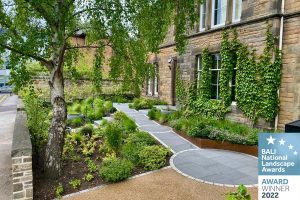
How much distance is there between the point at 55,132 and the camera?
579cm

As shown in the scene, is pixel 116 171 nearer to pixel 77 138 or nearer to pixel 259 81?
pixel 77 138

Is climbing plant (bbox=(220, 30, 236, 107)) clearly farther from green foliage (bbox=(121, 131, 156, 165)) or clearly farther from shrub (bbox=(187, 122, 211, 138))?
green foliage (bbox=(121, 131, 156, 165))

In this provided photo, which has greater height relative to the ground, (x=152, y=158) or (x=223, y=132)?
(x=223, y=132)

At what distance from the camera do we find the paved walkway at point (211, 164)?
580cm

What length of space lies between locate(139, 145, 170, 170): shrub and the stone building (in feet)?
6.42

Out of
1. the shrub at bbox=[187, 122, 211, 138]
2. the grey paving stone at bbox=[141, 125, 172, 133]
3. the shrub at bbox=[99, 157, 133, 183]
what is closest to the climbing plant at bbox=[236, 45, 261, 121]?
the shrub at bbox=[187, 122, 211, 138]

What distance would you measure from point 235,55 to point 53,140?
7.81 meters

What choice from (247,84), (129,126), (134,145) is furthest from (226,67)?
(134,145)

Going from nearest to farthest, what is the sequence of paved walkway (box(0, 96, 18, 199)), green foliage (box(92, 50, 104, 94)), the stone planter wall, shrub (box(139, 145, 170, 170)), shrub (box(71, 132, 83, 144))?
the stone planter wall < paved walkway (box(0, 96, 18, 199)) < green foliage (box(92, 50, 104, 94)) < shrub (box(139, 145, 170, 170)) < shrub (box(71, 132, 83, 144))

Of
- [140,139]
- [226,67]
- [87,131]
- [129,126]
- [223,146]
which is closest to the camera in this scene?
[140,139]

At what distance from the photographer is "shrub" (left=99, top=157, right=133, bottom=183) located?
5625 mm

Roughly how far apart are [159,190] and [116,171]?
43.8 inches

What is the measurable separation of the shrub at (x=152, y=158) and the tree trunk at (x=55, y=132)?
Answer: 2.11m

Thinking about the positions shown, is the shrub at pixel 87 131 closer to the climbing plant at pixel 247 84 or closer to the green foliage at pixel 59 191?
the green foliage at pixel 59 191
